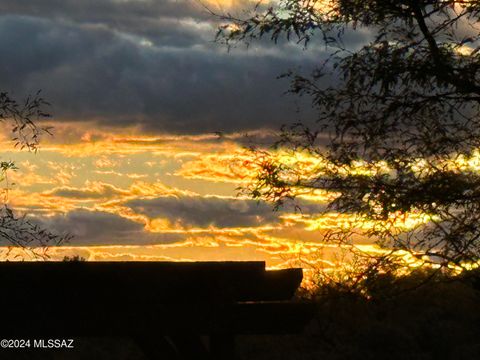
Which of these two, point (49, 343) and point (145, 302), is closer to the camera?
point (145, 302)

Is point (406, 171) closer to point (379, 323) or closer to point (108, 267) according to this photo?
point (379, 323)

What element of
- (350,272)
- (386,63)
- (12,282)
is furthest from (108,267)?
(350,272)

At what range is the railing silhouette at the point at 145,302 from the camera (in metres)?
6.05

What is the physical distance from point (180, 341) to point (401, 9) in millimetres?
9371

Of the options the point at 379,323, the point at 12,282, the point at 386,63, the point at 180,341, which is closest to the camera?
the point at 12,282

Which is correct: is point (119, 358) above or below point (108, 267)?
above

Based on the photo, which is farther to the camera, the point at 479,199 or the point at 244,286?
the point at 479,199

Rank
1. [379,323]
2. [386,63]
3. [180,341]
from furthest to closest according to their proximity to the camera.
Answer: [379,323], [386,63], [180,341]

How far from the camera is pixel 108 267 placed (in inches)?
244

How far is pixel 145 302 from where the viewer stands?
20.5 feet

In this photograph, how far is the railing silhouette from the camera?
6.05m

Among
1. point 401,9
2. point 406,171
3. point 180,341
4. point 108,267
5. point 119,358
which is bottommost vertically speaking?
point 180,341

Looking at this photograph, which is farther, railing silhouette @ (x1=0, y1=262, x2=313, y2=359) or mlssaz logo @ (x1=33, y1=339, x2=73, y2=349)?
mlssaz logo @ (x1=33, y1=339, x2=73, y2=349)

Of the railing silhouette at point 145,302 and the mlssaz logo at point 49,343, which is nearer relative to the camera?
the railing silhouette at point 145,302
